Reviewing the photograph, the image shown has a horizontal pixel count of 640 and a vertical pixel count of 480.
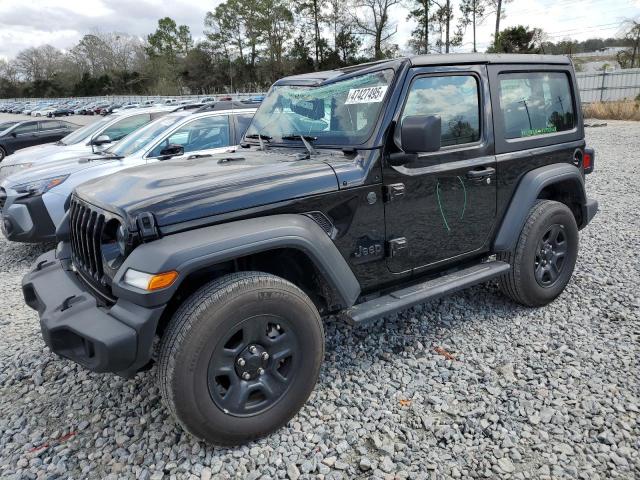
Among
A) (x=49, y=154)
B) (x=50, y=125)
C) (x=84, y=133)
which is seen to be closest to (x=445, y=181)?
(x=49, y=154)

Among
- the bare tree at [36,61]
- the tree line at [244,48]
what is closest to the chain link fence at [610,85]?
the tree line at [244,48]

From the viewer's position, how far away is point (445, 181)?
3.31 metres

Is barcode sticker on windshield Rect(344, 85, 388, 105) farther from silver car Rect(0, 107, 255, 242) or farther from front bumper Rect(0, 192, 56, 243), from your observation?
front bumper Rect(0, 192, 56, 243)

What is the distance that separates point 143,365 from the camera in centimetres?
235

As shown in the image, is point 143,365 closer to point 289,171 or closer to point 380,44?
point 289,171

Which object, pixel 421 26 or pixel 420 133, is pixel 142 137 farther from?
pixel 421 26

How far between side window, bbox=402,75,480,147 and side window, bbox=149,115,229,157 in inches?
150

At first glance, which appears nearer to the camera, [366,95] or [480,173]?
[366,95]

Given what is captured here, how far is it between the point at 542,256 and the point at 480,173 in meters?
1.05

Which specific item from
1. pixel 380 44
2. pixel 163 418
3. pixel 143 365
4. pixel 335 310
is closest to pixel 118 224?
pixel 143 365

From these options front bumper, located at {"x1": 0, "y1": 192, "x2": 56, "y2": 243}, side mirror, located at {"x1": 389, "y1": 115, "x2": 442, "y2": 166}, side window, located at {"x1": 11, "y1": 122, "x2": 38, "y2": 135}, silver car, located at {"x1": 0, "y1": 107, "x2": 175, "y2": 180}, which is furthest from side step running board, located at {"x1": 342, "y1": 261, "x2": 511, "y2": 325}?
side window, located at {"x1": 11, "y1": 122, "x2": 38, "y2": 135}

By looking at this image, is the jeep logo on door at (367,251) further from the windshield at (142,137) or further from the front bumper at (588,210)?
the windshield at (142,137)

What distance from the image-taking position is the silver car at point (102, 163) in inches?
221

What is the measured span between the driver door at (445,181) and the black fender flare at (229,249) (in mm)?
524
